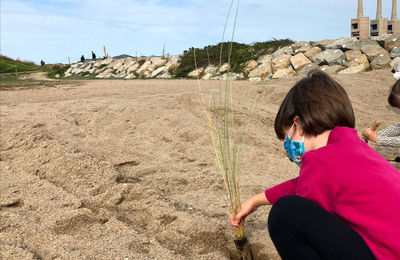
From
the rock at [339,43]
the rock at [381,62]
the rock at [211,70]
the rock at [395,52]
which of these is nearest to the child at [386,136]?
the rock at [381,62]

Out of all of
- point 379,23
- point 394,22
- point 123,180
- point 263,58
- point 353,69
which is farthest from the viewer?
point 394,22

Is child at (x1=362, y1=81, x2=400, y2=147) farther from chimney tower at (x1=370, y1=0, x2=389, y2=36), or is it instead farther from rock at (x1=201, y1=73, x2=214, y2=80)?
chimney tower at (x1=370, y1=0, x2=389, y2=36)

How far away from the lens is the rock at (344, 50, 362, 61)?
33.1 ft

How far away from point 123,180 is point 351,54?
8879 millimetres

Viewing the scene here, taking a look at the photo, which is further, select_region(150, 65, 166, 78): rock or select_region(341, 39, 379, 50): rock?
select_region(150, 65, 166, 78): rock

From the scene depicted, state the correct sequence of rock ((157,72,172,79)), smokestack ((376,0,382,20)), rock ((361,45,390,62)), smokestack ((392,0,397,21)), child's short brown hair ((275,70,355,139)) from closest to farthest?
child's short brown hair ((275,70,355,139)) < rock ((361,45,390,62)) < rock ((157,72,172,79)) < smokestack ((376,0,382,20)) < smokestack ((392,0,397,21))

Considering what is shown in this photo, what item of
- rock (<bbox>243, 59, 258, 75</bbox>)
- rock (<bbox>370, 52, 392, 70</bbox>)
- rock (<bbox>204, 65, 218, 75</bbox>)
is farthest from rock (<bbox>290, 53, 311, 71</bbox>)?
rock (<bbox>204, 65, 218, 75</bbox>)

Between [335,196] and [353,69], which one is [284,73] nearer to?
[353,69]

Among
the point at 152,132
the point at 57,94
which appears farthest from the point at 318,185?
the point at 57,94

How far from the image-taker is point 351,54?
33.8ft

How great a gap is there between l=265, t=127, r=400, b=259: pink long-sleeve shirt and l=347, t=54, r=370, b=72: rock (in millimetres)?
8574

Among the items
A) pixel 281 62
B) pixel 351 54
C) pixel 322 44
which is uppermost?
pixel 322 44

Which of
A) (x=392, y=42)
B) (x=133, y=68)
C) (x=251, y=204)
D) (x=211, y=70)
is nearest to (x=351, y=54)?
(x=392, y=42)

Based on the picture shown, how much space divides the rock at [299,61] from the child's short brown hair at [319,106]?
30.0 feet
